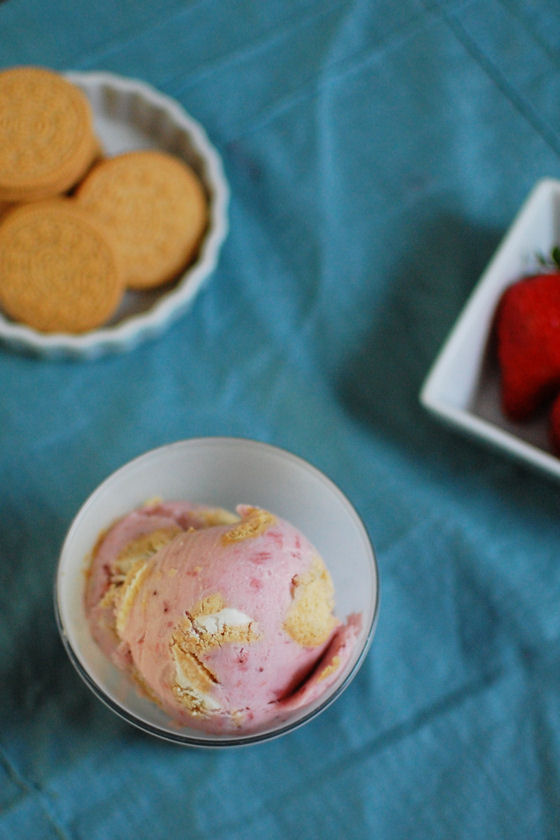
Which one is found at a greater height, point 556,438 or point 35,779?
point 556,438

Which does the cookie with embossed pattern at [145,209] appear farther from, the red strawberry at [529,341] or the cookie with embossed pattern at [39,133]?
the red strawberry at [529,341]

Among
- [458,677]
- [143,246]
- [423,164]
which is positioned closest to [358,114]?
[423,164]

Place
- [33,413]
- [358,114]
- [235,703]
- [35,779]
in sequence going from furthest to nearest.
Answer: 1. [358,114]
2. [33,413]
3. [35,779]
4. [235,703]

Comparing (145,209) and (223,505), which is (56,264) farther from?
(223,505)

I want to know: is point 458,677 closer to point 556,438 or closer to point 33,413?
point 556,438

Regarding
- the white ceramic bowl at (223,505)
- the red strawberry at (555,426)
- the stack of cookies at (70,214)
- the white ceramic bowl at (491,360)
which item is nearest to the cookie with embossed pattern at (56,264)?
the stack of cookies at (70,214)

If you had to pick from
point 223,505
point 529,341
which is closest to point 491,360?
point 529,341

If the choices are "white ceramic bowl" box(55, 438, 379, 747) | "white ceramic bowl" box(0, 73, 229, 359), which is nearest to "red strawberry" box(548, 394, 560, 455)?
"white ceramic bowl" box(55, 438, 379, 747)
